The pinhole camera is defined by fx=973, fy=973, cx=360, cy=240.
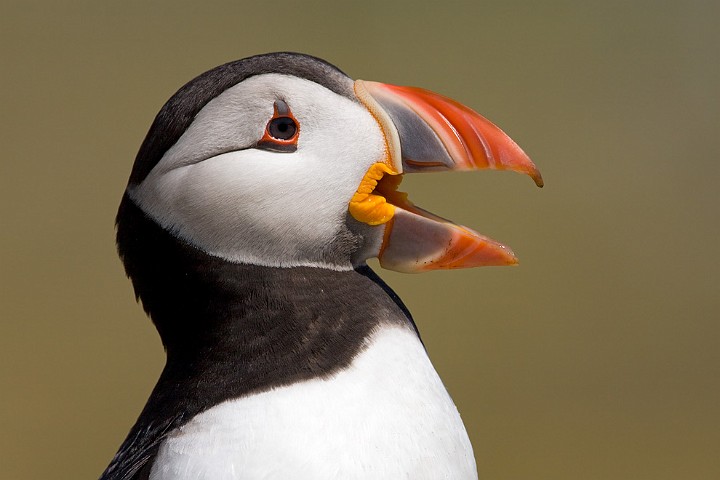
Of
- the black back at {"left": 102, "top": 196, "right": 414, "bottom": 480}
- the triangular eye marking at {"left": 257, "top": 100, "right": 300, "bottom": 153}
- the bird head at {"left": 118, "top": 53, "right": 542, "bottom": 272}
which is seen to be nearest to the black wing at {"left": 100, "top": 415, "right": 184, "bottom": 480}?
the black back at {"left": 102, "top": 196, "right": 414, "bottom": 480}

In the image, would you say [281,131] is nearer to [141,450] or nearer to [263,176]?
[263,176]

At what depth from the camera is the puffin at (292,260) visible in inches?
50.1

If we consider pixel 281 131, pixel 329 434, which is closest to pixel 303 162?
pixel 281 131

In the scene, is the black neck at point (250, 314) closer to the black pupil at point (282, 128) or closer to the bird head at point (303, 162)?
the bird head at point (303, 162)

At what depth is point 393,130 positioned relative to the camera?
1375 millimetres

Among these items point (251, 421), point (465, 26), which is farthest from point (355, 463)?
point (465, 26)

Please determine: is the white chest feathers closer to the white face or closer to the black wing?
the black wing

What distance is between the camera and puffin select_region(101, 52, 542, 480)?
127 cm

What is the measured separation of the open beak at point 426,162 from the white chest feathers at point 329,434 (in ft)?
0.51

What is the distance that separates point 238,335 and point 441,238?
0.32m

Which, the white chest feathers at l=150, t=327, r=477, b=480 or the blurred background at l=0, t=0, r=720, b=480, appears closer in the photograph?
the white chest feathers at l=150, t=327, r=477, b=480

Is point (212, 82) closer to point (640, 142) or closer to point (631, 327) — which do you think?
point (631, 327)

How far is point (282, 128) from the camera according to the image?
133 cm

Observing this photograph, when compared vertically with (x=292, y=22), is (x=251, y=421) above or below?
above
